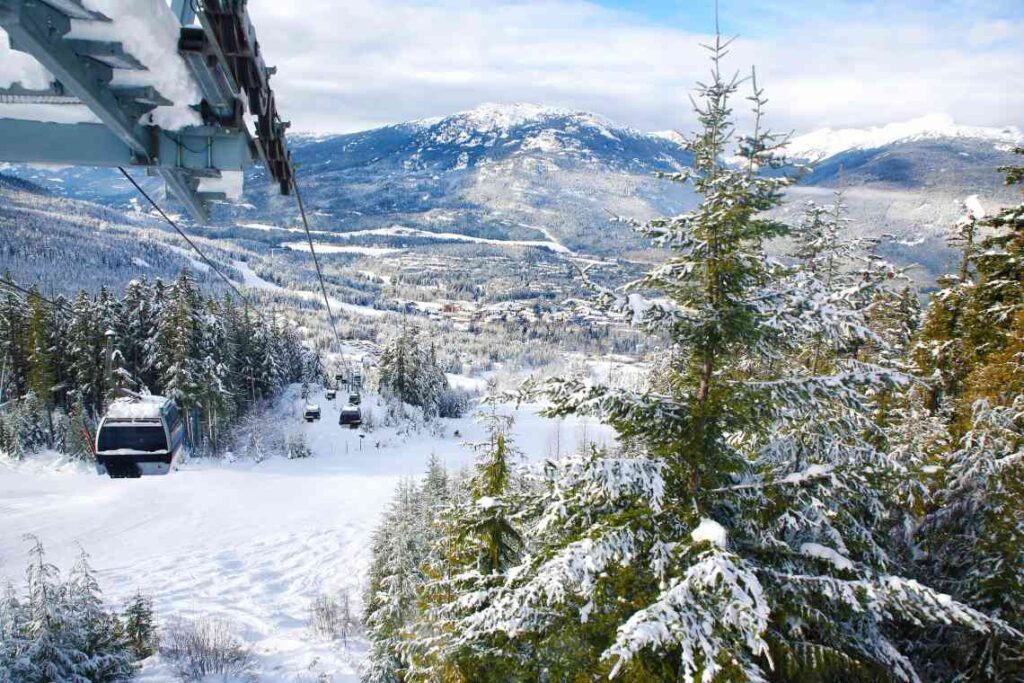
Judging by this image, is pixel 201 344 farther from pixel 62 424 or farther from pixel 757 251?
pixel 757 251

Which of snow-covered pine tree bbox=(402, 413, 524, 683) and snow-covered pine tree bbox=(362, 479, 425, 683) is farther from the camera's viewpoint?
snow-covered pine tree bbox=(362, 479, 425, 683)

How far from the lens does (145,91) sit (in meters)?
3.78

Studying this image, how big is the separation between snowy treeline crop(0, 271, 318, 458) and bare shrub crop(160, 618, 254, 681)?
20.1 meters

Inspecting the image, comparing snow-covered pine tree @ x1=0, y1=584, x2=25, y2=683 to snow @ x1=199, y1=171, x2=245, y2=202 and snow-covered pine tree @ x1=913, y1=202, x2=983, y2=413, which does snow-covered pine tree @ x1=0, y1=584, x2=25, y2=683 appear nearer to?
snow @ x1=199, y1=171, x2=245, y2=202

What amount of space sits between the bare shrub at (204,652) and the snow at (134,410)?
8.97 m

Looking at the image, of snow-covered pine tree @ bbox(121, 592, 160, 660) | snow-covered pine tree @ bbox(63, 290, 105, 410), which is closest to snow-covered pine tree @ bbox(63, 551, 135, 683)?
snow-covered pine tree @ bbox(121, 592, 160, 660)

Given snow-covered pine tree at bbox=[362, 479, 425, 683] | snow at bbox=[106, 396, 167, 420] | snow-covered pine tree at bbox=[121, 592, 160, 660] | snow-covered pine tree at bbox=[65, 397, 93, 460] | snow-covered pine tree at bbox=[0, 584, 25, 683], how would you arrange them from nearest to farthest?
snow-covered pine tree at bbox=[0, 584, 25, 683]
snow at bbox=[106, 396, 167, 420]
snow-covered pine tree at bbox=[362, 479, 425, 683]
snow-covered pine tree at bbox=[121, 592, 160, 660]
snow-covered pine tree at bbox=[65, 397, 93, 460]

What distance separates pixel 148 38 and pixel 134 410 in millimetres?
12804

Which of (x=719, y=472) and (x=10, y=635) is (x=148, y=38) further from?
(x=10, y=635)

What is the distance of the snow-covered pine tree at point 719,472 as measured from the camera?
5289mm

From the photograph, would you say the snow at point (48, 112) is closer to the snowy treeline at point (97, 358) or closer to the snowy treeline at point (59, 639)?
the snowy treeline at point (59, 639)

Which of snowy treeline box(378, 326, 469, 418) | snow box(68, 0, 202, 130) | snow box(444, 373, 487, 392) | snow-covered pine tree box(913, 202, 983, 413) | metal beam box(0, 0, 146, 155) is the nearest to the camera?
metal beam box(0, 0, 146, 155)

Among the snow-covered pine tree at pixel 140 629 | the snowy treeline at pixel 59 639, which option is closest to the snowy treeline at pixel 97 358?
the snow-covered pine tree at pixel 140 629

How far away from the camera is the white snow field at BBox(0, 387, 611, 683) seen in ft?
78.8
